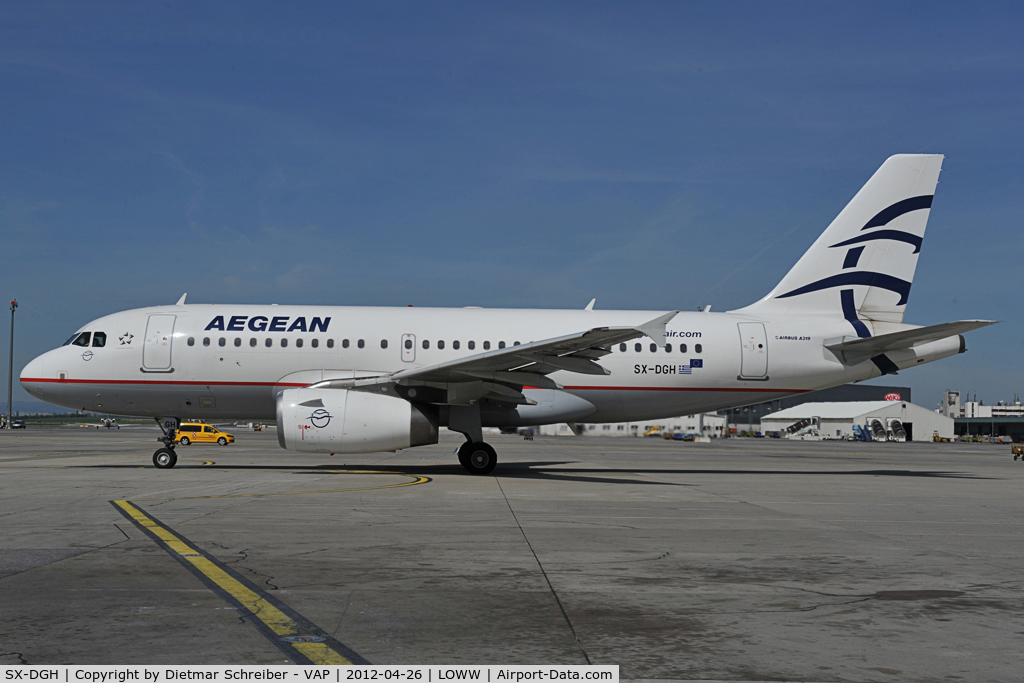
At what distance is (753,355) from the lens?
21.5m

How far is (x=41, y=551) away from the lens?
796cm

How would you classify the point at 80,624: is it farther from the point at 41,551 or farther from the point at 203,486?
the point at 203,486

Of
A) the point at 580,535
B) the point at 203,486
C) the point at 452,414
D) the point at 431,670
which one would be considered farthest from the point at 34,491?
the point at 431,670

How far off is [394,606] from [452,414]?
43.2 feet

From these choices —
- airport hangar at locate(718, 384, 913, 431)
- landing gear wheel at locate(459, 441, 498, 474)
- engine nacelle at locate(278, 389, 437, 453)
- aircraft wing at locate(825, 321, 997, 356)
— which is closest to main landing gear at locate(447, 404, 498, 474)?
landing gear wheel at locate(459, 441, 498, 474)

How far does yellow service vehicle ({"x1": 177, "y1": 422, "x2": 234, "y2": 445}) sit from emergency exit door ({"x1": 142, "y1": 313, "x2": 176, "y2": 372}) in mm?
29265

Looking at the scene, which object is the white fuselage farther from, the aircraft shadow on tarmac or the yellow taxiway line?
the yellow taxiway line

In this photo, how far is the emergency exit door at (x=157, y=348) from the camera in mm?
20078

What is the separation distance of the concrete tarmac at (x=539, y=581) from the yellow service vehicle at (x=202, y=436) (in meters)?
35.9

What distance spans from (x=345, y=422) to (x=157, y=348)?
6.05 metres

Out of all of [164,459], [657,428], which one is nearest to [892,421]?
[657,428]

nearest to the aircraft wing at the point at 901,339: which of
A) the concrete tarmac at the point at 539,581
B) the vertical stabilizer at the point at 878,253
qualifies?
the vertical stabilizer at the point at 878,253

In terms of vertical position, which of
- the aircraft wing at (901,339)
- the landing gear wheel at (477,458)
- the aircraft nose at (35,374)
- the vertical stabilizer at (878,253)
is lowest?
the landing gear wheel at (477,458)

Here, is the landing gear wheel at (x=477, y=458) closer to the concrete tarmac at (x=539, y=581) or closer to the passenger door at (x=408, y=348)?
the passenger door at (x=408, y=348)
